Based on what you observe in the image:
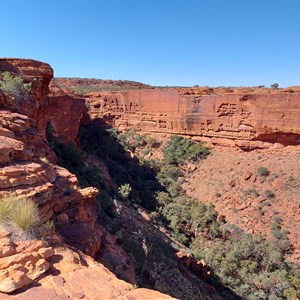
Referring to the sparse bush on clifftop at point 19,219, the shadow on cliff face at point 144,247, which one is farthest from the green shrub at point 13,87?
the sparse bush on clifftop at point 19,219

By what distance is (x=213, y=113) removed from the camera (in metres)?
25.6

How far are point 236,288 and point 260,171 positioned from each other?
9646 mm

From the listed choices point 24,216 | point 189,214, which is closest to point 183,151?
point 189,214

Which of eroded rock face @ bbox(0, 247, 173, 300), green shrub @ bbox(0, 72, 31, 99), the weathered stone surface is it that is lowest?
eroded rock face @ bbox(0, 247, 173, 300)

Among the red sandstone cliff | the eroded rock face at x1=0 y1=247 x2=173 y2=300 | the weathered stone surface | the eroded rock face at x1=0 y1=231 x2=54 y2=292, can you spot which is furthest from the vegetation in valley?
the eroded rock face at x1=0 y1=231 x2=54 y2=292

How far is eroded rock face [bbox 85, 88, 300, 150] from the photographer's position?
21688 mm

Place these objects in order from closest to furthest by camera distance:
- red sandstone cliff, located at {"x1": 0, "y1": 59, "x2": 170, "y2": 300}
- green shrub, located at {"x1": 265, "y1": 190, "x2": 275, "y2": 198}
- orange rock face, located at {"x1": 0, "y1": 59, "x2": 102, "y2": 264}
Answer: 1. red sandstone cliff, located at {"x1": 0, "y1": 59, "x2": 170, "y2": 300}
2. orange rock face, located at {"x1": 0, "y1": 59, "x2": 102, "y2": 264}
3. green shrub, located at {"x1": 265, "y1": 190, "x2": 275, "y2": 198}

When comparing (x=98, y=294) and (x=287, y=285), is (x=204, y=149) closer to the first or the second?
(x=287, y=285)

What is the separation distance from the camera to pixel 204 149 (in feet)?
85.1

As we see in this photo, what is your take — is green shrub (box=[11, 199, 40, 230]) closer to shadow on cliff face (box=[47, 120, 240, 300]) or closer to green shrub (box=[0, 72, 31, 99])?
shadow on cliff face (box=[47, 120, 240, 300])

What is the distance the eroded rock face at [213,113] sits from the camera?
2169 cm

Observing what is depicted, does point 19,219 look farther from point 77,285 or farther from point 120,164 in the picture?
point 120,164

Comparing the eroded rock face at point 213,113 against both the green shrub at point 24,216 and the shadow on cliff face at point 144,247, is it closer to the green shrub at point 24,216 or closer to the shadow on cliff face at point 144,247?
the shadow on cliff face at point 144,247

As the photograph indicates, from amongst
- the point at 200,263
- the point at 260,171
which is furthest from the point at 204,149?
the point at 200,263
